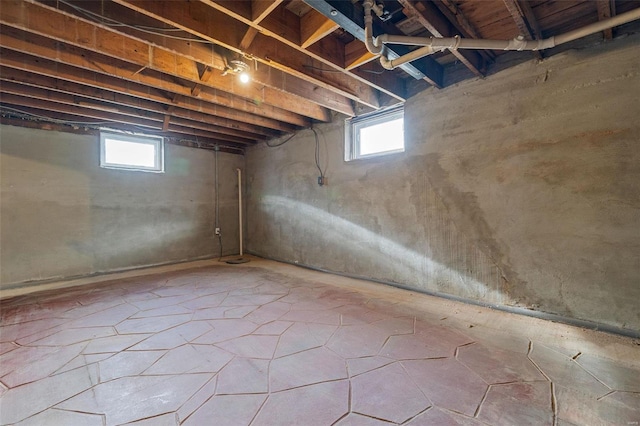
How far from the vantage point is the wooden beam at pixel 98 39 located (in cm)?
192

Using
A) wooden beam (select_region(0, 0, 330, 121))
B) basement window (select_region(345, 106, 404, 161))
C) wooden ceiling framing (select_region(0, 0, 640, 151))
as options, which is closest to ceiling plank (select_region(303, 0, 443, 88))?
wooden ceiling framing (select_region(0, 0, 640, 151))

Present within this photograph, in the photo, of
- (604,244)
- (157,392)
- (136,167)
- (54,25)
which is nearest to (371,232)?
(604,244)

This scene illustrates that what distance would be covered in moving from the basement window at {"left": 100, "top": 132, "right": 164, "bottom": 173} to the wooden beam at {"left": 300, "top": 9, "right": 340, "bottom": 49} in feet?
12.6

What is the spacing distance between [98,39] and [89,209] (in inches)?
120

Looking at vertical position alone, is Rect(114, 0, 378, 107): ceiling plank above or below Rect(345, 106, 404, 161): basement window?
above

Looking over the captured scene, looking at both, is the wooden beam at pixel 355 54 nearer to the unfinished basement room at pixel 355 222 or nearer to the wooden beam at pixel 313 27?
the unfinished basement room at pixel 355 222

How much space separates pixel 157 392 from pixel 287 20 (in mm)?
2690

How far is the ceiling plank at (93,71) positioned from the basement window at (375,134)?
54.1 inches

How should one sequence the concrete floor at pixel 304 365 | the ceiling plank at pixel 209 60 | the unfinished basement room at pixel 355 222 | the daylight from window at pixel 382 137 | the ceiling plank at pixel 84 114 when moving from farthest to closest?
the daylight from window at pixel 382 137, the ceiling plank at pixel 84 114, the ceiling plank at pixel 209 60, the unfinished basement room at pixel 355 222, the concrete floor at pixel 304 365

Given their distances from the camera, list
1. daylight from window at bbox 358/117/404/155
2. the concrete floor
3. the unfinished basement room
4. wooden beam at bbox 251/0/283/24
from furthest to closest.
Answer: daylight from window at bbox 358/117/404/155
wooden beam at bbox 251/0/283/24
the unfinished basement room
the concrete floor

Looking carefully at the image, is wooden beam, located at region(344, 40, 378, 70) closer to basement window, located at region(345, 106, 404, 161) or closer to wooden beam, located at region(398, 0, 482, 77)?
wooden beam, located at region(398, 0, 482, 77)

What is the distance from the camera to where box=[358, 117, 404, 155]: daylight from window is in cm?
359

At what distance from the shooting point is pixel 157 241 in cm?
495

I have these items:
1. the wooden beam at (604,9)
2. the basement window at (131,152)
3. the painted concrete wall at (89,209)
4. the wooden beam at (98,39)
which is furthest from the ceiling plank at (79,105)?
the wooden beam at (604,9)
